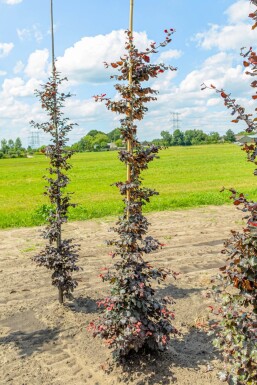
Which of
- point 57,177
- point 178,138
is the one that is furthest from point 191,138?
point 57,177

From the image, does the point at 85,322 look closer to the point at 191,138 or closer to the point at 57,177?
the point at 57,177

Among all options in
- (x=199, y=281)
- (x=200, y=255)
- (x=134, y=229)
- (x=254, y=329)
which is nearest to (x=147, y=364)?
(x=134, y=229)

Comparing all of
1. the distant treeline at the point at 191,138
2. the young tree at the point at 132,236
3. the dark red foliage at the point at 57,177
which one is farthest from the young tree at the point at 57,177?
the distant treeline at the point at 191,138

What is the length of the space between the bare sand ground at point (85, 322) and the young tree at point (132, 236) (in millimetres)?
480

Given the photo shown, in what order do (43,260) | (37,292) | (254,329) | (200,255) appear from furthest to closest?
1. (200,255)
2. (37,292)
3. (43,260)
4. (254,329)

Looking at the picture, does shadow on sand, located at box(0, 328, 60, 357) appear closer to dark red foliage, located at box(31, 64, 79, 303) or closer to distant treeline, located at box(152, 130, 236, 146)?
dark red foliage, located at box(31, 64, 79, 303)

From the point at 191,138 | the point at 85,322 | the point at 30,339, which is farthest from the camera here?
the point at 191,138

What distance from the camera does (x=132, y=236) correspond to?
4.79 metres

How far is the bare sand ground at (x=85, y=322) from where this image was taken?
497cm

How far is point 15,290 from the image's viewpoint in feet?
26.1

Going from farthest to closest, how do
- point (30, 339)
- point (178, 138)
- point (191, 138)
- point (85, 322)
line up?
point (191, 138), point (178, 138), point (85, 322), point (30, 339)

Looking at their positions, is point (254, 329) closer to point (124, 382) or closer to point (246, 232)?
point (246, 232)

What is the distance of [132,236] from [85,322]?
2505 mm

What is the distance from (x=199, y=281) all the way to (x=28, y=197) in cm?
1835
